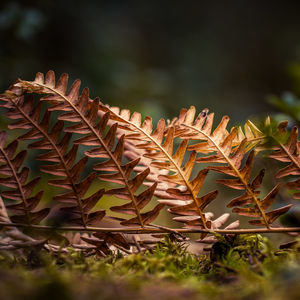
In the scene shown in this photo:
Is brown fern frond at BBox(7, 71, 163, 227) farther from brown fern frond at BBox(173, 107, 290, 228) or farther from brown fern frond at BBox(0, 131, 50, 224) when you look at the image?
brown fern frond at BBox(173, 107, 290, 228)

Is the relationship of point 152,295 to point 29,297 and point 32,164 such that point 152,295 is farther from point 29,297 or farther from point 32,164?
point 32,164

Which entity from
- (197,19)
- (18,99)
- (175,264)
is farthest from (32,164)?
(197,19)

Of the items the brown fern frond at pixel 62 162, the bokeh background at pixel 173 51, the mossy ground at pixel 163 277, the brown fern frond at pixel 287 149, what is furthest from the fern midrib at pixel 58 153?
the bokeh background at pixel 173 51

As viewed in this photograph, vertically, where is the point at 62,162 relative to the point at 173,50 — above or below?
below

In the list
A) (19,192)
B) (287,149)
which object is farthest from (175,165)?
(19,192)

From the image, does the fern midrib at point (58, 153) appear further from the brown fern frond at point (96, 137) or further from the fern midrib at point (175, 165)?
the fern midrib at point (175, 165)

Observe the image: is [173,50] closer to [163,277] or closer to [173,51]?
[173,51]
